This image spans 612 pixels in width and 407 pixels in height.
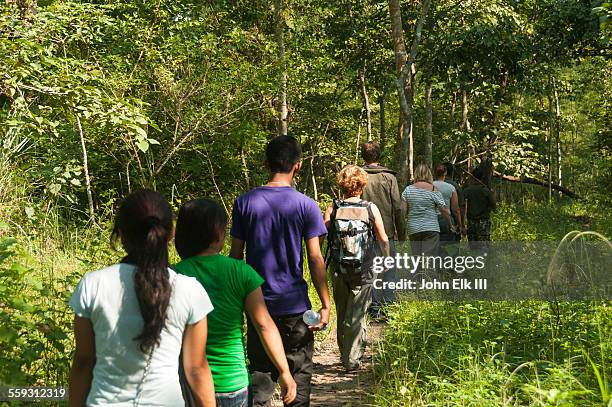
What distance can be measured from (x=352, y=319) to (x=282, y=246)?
259 centimetres

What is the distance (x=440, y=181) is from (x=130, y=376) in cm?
830

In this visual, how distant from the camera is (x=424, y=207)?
937 cm

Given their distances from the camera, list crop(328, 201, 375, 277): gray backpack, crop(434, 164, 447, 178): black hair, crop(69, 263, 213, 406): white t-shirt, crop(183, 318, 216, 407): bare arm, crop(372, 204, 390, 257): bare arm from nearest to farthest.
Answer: crop(69, 263, 213, 406): white t-shirt, crop(183, 318, 216, 407): bare arm, crop(328, 201, 375, 277): gray backpack, crop(372, 204, 390, 257): bare arm, crop(434, 164, 447, 178): black hair

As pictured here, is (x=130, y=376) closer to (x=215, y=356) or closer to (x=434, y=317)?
(x=215, y=356)

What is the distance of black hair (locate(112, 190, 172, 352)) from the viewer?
2.76m

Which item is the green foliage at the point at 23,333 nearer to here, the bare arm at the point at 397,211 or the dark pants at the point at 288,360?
the dark pants at the point at 288,360

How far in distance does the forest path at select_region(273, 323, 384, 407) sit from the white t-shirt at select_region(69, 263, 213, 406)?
325cm

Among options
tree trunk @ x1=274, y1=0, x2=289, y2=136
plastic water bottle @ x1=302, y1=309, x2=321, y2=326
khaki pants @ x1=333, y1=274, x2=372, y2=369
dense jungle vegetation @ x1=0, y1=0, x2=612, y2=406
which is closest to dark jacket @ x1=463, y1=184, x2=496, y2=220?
dense jungle vegetation @ x1=0, y1=0, x2=612, y2=406

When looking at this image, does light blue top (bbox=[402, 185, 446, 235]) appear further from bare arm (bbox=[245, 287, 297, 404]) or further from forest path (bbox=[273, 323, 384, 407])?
bare arm (bbox=[245, 287, 297, 404])

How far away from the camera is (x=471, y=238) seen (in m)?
13.6

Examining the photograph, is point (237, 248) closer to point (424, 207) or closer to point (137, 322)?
point (137, 322)

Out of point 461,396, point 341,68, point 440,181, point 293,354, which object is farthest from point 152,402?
point 341,68

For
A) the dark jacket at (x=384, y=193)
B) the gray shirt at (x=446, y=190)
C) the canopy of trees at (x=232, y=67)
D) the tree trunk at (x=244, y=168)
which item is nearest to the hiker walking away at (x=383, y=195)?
the dark jacket at (x=384, y=193)

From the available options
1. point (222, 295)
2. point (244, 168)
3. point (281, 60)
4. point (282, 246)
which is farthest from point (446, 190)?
point (244, 168)
